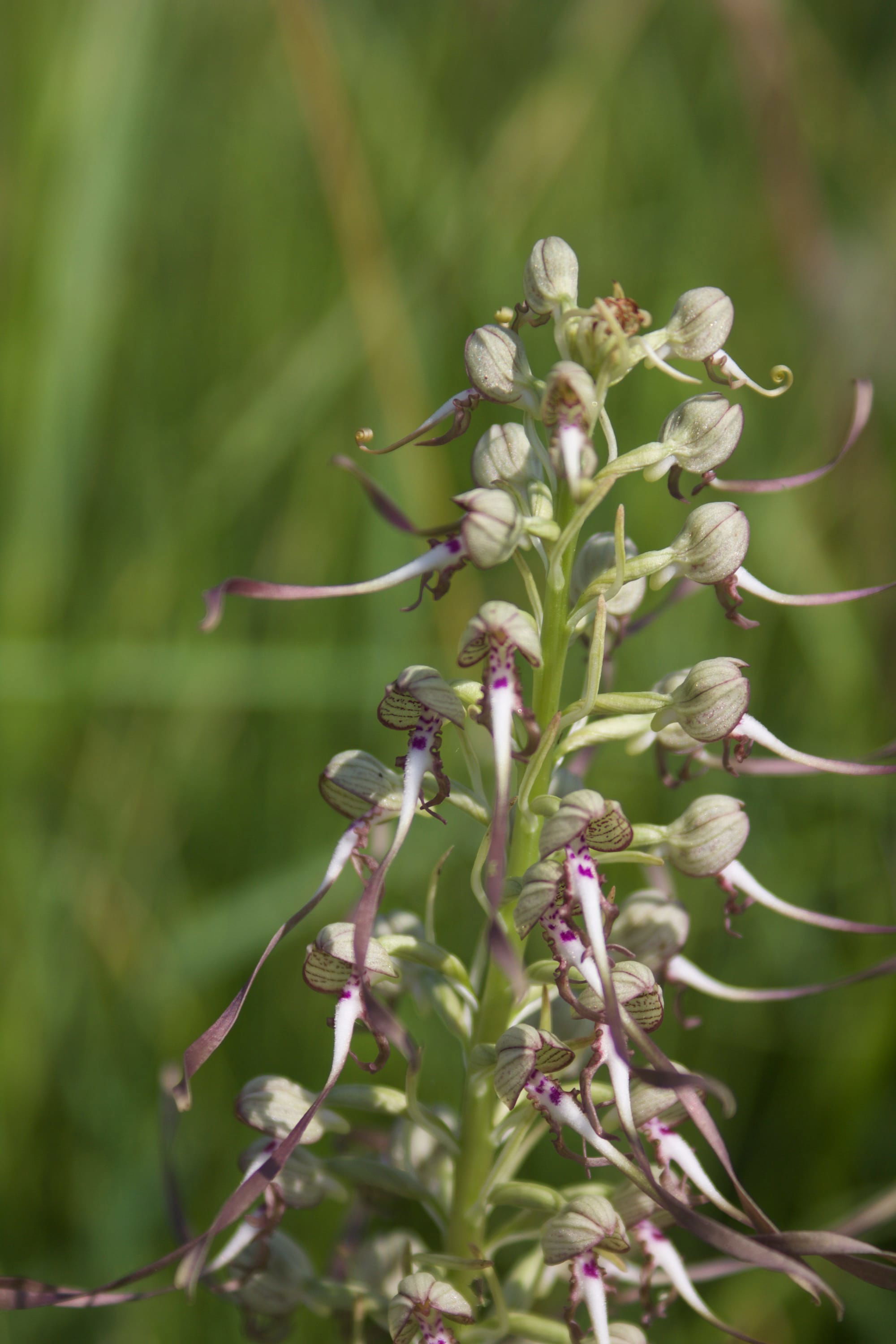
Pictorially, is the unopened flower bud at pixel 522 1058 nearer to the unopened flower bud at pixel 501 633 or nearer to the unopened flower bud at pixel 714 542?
the unopened flower bud at pixel 501 633

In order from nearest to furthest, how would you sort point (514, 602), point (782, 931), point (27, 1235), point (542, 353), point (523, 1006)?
1. point (523, 1006)
2. point (27, 1235)
3. point (782, 931)
4. point (514, 602)
5. point (542, 353)

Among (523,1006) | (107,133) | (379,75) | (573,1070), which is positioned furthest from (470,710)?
(379,75)

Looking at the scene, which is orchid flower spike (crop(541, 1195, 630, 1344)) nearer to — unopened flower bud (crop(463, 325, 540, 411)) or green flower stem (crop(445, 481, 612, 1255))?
green flower stem (crop(445, 481, 612, 1255))

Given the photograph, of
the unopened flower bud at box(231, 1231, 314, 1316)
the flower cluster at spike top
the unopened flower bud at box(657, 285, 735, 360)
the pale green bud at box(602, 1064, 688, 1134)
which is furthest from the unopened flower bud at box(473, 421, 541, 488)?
the unopened flower bud at box(231, 1231, 314, 1316)

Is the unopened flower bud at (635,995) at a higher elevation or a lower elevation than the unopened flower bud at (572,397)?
lower

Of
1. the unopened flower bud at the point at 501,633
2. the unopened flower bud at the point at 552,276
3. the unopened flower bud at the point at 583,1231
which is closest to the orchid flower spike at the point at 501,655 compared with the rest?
the unopened flower bud at the point at 501,633

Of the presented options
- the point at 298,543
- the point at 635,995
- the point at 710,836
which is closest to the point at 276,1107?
the point at 635,995

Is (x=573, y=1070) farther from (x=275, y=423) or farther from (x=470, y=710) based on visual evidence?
(x=275, y=423)
